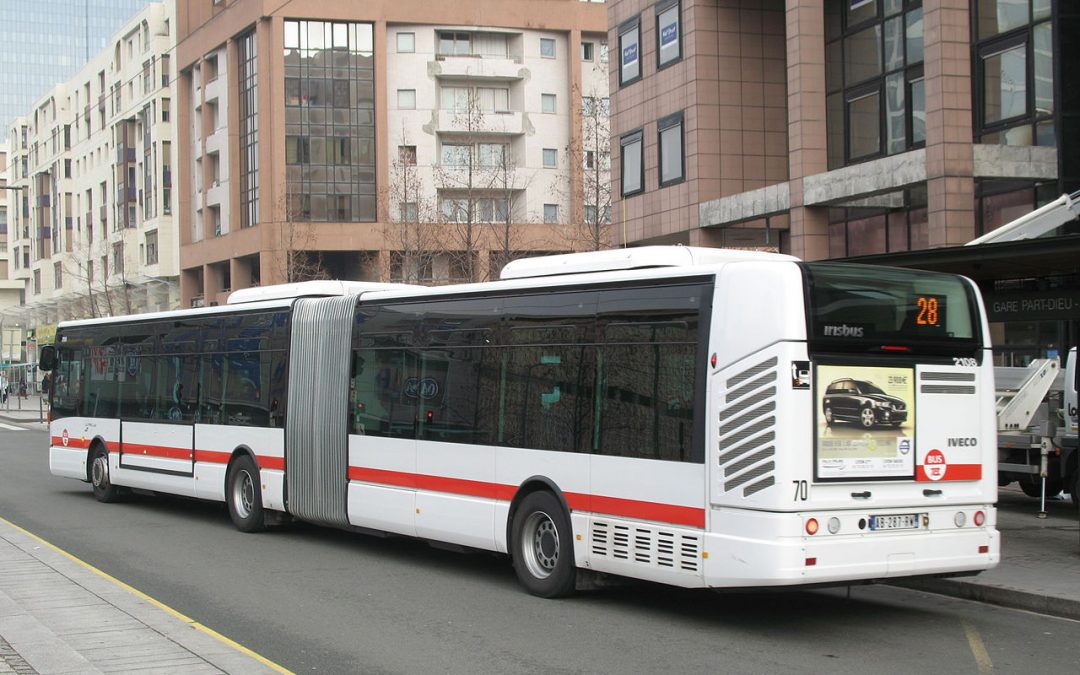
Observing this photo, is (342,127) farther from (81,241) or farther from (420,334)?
(420,334)

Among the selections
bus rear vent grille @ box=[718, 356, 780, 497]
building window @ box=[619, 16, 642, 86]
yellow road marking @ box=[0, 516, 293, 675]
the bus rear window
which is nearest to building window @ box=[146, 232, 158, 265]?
building window @ box=[619, 16, 642, 86]

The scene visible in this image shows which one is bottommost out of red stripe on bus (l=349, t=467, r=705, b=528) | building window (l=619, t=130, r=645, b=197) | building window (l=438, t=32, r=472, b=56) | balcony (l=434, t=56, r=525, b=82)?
red stripe on bus (l=349, t=467, r=705, b=528)

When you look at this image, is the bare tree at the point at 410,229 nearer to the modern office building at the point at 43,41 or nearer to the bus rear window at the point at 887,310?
the bus rear window at the point at 887,310

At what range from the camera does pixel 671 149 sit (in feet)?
108

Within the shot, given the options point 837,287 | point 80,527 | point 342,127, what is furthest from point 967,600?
point 342,127

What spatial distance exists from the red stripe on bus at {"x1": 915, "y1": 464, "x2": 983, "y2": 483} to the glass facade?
60790 mm

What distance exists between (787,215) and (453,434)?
20.7 metres

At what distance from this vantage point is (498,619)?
10094 millimetres

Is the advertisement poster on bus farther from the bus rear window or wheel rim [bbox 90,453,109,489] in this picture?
wheel rim [bbox 90,453,109,489]

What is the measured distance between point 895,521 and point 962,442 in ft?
3.10

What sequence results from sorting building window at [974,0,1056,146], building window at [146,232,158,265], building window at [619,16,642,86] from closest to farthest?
1. building window at [974,0,1056,146]
2. building window at [619,16,642,86]
3. building window at [146,232,158,265]

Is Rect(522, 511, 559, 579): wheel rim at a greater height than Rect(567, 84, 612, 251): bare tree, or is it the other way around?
Rect(567, 84, 612, 251): bare tree

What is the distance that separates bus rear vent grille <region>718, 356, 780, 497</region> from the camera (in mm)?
9102

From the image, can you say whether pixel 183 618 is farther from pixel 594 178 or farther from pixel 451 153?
pixel 451 153
